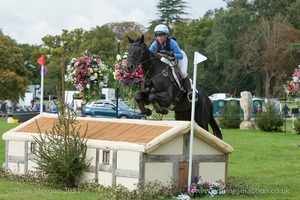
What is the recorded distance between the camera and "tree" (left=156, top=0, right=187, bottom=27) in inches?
2697

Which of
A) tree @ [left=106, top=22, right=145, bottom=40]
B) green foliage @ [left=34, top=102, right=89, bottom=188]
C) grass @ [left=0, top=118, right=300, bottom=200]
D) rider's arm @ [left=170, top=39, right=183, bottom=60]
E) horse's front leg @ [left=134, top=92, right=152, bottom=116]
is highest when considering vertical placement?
tree @ [left=106, top=22, right=145, bottom=40]

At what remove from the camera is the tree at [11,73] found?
4797 centimetres

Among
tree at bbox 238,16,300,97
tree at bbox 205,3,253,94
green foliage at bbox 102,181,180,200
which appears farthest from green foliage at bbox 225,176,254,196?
tree at bbox 205,3,253,94

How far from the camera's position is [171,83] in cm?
1197

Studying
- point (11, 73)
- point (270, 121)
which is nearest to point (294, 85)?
point (270, 121)

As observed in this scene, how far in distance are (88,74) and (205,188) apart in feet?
25.4

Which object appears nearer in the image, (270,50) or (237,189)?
(237,189)

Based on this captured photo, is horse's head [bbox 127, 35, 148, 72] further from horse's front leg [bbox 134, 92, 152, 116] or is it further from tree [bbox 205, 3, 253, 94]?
tree [bbox 205, 3, 253, 94]

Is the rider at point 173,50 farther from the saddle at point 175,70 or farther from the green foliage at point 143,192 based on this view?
the green foliage at point 143,192

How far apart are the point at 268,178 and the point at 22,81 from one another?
123ft

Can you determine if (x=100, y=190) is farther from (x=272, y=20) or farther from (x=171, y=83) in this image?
(x=272, y=20)

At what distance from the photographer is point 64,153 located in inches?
434

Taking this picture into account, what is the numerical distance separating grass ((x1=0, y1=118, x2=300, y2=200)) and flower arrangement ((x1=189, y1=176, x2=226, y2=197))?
6.3 inches

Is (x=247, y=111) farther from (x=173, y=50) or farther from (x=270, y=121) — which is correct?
(x=173, y=50)
